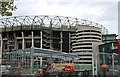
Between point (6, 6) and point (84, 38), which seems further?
point (84, 38)

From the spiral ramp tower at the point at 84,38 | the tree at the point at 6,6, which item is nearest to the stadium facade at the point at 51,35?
the spiral ramp tower at the point at 84,38

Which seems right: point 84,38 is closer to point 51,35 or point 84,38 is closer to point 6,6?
point 51,35

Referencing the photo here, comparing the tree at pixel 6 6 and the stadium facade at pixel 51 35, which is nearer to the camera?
the tree at pixel 6 6

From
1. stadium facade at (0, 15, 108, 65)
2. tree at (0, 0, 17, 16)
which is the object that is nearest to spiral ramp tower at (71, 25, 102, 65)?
stadium facade at (0, 15, 108, 65)

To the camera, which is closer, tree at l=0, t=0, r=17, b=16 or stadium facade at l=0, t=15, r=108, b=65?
tree at l=0, t=0, r=17, b=16

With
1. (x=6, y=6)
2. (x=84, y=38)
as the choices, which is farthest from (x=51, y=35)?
(x=6, y=6)

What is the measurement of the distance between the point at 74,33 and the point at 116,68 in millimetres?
77147

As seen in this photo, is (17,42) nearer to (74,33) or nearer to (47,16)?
(47,16)

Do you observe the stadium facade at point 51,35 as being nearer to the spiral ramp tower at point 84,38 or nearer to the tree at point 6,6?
the spiral ramp tower at point 84,38

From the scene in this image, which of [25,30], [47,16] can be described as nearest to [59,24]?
[47,16]

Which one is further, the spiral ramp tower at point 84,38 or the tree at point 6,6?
the spiral ramp tower at point 84,38

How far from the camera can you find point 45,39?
94.0 meters

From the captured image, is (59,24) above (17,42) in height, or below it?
above

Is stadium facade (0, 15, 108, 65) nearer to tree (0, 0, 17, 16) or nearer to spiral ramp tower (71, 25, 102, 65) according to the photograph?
spiral ramp tower (71, 25, 102, 65)
